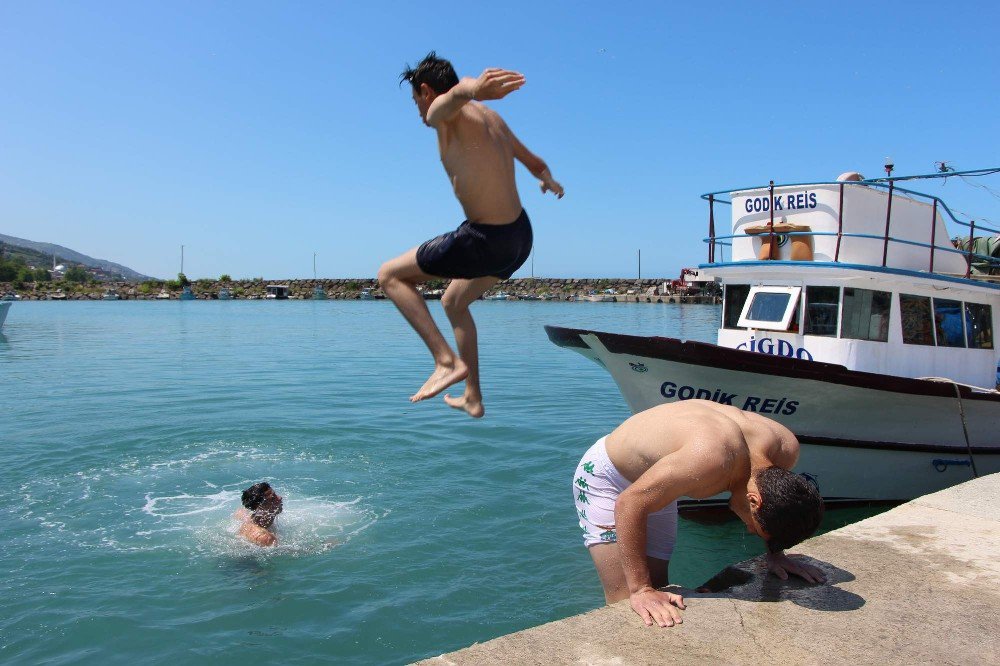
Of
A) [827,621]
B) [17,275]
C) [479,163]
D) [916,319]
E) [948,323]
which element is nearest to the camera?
[479,163]

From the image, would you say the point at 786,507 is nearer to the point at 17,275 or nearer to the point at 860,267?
the point at 860,267

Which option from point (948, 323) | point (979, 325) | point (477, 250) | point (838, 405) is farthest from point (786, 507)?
point (979, 325)

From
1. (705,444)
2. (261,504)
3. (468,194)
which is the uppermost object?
(468,194)

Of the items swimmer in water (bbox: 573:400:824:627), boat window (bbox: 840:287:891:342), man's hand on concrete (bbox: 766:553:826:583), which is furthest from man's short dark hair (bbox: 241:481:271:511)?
boat window (bbox: 840:287:891:342)

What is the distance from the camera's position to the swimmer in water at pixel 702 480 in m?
3.62

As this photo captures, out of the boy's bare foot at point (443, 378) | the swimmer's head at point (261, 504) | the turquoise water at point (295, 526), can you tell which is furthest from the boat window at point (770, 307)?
the boy's bare foot at point (443, 378)

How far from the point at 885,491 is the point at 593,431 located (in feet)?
22.4

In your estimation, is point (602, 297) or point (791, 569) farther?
point (602, 297)

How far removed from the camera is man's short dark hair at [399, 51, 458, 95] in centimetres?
350

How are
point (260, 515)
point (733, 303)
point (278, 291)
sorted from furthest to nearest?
1. point (278, 291)
2. point (733, 303)
3. point (260, 515)

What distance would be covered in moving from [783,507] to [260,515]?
7377mm

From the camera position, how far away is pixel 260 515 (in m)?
9.47

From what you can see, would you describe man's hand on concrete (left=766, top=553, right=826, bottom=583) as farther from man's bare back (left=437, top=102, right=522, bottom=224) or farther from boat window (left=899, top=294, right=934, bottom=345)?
boat window (left=899, top=294, right=934, bottom=345)

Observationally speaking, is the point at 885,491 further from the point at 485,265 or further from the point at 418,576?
the point at 485,265
